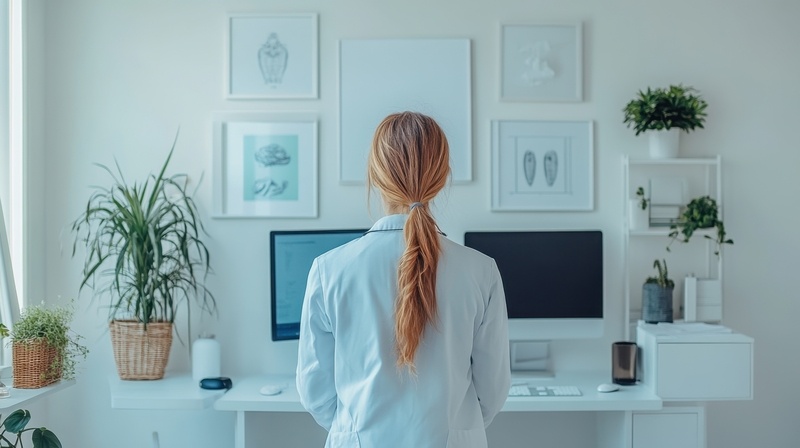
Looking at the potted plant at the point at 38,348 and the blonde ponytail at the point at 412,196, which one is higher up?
the blonde ponytail at the point at 412,196

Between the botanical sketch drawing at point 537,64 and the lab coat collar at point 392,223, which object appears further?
the botanical sketch drawing at point 537,64

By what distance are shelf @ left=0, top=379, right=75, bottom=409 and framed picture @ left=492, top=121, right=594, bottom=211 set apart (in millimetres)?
1808

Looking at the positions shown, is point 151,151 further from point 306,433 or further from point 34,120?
point 306,433

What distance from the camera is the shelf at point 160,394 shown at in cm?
303

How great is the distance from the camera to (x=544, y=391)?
3.18 m

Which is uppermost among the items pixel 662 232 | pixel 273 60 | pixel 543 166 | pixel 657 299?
pixel 273 60

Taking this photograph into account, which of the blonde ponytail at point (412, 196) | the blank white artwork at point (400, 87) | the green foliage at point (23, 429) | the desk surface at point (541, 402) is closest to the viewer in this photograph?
the blonde ponytail at point (412, 196)

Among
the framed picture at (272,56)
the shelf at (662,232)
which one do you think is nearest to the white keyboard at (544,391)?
the shelf at (662,232)

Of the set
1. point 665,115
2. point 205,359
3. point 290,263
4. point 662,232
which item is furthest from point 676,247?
point 205,359

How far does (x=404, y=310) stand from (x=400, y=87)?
2.00m

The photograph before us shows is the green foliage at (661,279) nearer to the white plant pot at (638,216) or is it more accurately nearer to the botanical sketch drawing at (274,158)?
the white plant pot at (638,216)

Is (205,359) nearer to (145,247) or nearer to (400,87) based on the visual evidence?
(145,247)

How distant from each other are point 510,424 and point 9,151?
2.31 m

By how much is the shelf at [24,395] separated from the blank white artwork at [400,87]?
4.39 feet
